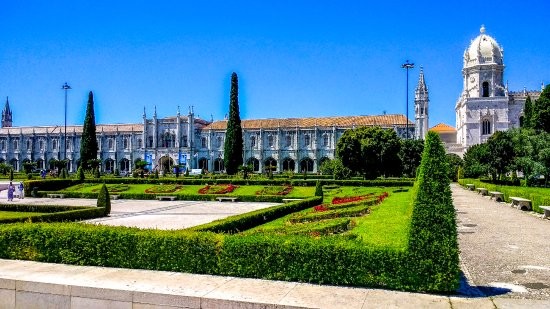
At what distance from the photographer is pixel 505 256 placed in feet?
35.0

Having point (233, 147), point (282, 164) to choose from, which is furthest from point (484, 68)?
point (233, 147)

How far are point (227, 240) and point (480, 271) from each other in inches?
194

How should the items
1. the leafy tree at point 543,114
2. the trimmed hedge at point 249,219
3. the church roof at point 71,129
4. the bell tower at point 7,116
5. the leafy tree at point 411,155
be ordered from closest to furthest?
the trimmed hedge at point 249,219 < the leafy tree at point 543,114 < the leafy tree at point 411,155 < the church roof at point 71,129 < the bell tower at point 7,116

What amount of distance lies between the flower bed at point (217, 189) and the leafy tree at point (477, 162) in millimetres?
26014

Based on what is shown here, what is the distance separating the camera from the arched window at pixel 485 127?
70.4 m

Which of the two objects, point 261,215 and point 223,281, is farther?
point 261,215

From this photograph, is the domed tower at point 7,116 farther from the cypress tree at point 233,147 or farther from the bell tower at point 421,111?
the bell tower at point 421,111

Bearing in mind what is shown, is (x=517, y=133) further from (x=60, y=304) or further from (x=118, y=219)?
(x=60, y=304)

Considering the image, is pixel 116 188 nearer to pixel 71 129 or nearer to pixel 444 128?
pixel 71 129

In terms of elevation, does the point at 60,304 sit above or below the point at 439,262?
below

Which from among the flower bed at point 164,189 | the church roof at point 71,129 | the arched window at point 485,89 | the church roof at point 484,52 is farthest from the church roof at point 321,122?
the flower bed at point 164,189

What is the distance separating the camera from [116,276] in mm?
8414

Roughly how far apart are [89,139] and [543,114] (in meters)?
53.2

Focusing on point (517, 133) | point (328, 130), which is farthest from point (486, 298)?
point (328, 130)
